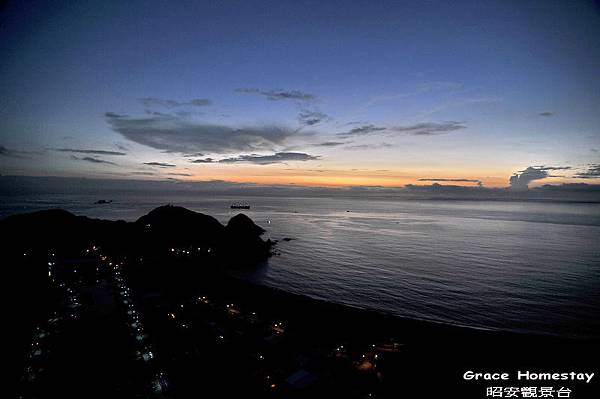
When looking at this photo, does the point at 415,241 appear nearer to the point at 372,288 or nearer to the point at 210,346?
the point at 372,288

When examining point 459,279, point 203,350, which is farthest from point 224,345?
point 459,279

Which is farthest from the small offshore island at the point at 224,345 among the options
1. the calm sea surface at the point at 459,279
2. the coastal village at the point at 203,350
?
the calm sea surface at the point at 459,279

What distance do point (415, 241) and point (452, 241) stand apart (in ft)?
27.8

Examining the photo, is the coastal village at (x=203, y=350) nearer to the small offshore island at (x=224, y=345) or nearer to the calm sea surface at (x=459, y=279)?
the small offshore island at (x=224, y=345)

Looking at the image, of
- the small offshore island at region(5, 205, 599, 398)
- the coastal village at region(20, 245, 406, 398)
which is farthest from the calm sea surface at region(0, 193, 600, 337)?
the coastal village at region(20, 245, 406, 398)

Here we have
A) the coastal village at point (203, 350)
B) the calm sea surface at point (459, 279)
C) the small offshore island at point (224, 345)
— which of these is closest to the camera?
the coastal village at point (203, 350)

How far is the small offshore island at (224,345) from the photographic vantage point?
44.3 ft

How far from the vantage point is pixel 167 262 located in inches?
1385

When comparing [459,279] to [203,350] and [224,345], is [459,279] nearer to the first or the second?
[224,345]

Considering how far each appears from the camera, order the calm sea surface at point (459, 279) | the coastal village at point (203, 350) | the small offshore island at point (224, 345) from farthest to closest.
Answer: the calm sea surface at point (459, 279) → the small offshore island at point (224, 345) → the coastal village at point (203, 350)

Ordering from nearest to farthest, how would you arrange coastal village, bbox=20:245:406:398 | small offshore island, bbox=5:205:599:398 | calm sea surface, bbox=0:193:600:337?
1. coastal village, bbox=20:245:406:398
2. small offshore island, bbox=5:205:599:398
3. calm sea surface, bbox=0:193:600:337

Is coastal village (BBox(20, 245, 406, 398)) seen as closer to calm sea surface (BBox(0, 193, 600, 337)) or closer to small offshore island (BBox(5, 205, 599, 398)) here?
small offshore island (BBox(5, 205, 599, 398))

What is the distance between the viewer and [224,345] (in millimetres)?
16500

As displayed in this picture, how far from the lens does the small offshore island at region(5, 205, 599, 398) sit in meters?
13.5
